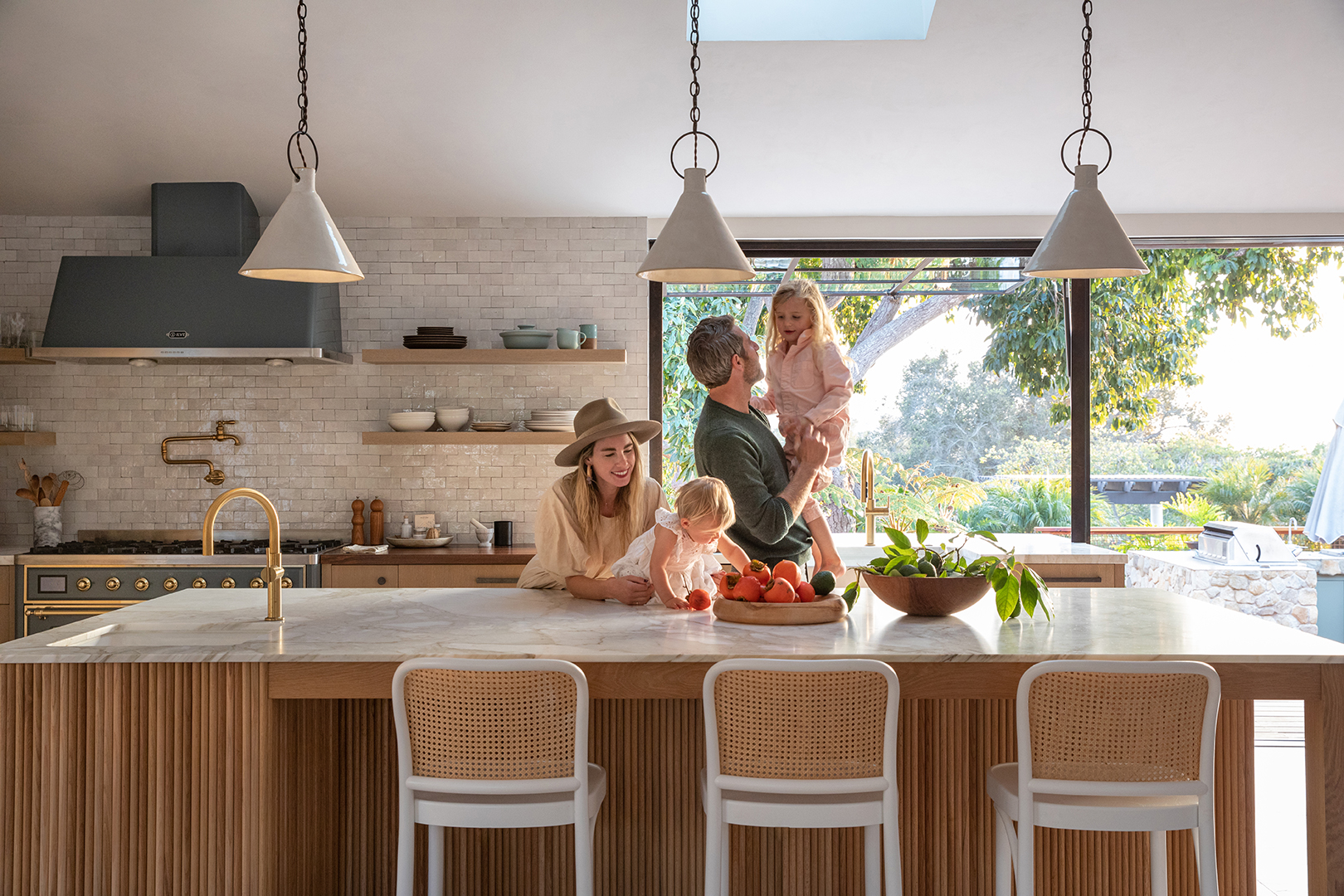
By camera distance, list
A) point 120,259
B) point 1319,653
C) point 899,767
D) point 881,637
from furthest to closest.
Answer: point 120,259, point 899,767, point 881,637, point 1319,653

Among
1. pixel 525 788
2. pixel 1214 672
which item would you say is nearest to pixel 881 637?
pixel 1214 672

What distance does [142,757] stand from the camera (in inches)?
87.7

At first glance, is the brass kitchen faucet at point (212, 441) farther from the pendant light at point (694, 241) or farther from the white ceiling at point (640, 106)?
the pendant light at point (694, 241)

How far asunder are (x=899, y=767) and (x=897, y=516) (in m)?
3.20

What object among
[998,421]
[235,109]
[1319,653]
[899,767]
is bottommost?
[899,767]

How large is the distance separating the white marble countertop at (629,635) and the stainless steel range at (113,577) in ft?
5.90

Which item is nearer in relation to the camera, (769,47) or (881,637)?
(881,637)

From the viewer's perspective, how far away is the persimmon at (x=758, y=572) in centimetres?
252

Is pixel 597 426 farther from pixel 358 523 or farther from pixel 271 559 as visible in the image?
pixel 358 523

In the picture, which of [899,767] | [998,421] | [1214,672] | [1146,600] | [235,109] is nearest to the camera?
[1214,672]

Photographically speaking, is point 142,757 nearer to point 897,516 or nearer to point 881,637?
point 881,637

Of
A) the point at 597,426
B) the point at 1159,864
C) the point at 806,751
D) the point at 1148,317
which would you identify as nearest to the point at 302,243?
the point at 597,426

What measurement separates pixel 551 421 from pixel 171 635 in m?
2.77

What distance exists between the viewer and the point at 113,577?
4.62 m
